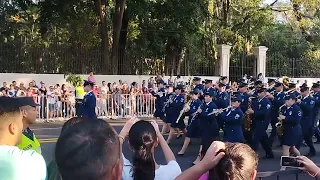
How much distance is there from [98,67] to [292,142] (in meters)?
15.6

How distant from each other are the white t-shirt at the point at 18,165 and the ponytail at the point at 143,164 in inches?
48.9

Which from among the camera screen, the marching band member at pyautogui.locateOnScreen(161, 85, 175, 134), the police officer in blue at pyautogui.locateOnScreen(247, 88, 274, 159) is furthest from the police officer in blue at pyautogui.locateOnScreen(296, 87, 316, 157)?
the camera screen

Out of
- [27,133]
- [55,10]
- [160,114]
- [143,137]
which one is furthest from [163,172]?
[55,10]

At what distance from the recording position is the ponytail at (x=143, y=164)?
357 centimetres

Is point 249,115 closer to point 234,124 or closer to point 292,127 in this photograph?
point 292,127

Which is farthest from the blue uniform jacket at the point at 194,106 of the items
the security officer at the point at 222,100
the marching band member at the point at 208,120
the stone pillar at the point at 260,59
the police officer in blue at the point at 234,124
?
the stone pillar at the point at 260,59

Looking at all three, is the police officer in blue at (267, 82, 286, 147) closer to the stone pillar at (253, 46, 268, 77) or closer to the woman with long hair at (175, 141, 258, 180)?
the woman with long hair at (175, 141, 258, 180)

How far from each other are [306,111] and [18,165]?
9785mm

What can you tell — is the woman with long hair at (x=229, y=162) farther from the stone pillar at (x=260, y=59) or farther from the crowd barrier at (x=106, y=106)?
the stone pillar at (x=260, y=59)

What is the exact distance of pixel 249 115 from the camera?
11.2 m

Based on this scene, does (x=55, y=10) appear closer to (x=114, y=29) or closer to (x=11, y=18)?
(x=114, y=29)

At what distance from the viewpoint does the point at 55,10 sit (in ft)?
75.9

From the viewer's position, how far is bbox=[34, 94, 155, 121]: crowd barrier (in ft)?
57.8

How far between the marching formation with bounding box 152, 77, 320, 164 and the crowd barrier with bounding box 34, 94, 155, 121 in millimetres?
4943
